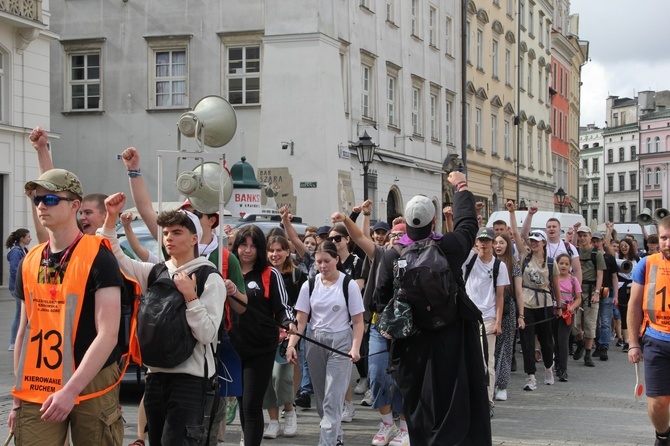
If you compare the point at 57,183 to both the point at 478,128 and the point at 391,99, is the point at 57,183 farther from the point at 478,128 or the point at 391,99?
the point at 478,128

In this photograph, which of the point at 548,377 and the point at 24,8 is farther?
the point at 24,8

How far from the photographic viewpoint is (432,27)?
119ft

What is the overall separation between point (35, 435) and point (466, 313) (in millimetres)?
2940

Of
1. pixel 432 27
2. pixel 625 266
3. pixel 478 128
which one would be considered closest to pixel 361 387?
pixel 625 266

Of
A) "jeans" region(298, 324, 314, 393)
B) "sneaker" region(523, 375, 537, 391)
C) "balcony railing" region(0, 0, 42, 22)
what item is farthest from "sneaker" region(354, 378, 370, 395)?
"balcony railing" region(0, 0, 42, 22)

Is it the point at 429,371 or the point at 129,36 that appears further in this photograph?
the point at 129,36

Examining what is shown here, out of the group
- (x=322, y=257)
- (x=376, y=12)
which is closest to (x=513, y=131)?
(x=376, y=12)

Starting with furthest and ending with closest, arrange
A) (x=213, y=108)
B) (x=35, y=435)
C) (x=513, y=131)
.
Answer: (x=513, y=131), (x=213, y=108), (x=35, y=435)

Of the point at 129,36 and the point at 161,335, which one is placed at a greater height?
the point at 129,36

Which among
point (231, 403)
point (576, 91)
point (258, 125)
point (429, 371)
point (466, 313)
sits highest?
point (576, 91)

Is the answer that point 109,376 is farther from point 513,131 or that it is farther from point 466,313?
point 513,131

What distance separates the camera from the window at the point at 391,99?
31.8m

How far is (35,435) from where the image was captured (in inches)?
171

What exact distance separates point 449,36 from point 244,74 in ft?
44.3
